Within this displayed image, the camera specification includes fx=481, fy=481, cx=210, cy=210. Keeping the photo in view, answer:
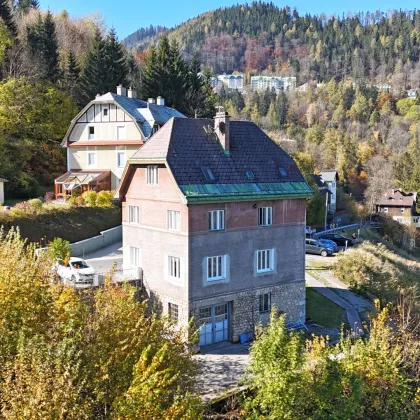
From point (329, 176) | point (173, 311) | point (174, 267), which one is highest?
point (329, 176)

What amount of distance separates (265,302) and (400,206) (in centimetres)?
5725

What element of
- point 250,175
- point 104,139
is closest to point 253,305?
point 250,175

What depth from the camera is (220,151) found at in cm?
2809

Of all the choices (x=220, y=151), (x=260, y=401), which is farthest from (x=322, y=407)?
(x=220, y=151)

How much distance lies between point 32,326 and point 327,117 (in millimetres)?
131736

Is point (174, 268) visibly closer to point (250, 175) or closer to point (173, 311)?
point (173, 311)

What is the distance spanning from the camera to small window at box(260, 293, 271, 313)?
2842 centimetres

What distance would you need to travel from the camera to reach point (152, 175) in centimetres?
2742

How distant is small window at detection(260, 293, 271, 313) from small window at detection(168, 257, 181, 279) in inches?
216

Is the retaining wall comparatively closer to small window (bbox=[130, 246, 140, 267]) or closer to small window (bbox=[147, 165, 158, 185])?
small window (bbox=[130, 246, 140, 267])

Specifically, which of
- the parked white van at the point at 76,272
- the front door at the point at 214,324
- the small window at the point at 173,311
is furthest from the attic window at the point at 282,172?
the parked white van at the point at 76,272

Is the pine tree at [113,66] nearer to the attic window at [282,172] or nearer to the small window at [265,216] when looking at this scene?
the attic window at [282,172]

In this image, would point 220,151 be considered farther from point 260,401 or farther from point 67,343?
point 67,343

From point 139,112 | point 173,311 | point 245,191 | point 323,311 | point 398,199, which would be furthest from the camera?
point 398,199
